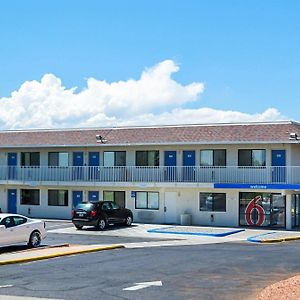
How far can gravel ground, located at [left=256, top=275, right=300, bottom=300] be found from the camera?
12.7 m

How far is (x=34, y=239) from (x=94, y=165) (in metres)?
16.6

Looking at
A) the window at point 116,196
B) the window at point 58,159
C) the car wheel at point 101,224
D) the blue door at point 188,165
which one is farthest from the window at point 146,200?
the window at point 58,159

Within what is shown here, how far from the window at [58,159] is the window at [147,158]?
206 inches

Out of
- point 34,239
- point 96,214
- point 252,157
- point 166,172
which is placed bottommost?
point 34,239

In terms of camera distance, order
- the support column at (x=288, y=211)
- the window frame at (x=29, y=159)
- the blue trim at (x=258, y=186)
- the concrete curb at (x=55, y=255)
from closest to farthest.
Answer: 1. the concrete curb at (x=55, y=255)
2. the blue trim at (x=258, y=186)
3. the support column at (x=288, y=211)
4. the window frame at (x=29, y=159)

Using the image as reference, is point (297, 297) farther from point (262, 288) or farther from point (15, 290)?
point (15, 290)

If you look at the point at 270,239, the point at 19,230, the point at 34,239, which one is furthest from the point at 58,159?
the point at 19,230

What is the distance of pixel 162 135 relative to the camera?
39.7m

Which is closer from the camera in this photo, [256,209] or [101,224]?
[101,224]

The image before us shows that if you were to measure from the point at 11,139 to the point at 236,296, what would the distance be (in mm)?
33514

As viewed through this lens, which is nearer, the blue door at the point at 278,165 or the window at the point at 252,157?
the blue door at the point at 278,165

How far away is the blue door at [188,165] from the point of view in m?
38.1

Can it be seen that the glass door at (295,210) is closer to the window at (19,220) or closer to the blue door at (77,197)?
the blue door at (77,197)

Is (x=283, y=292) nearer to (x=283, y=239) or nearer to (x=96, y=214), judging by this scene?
(x=283, y=239)
